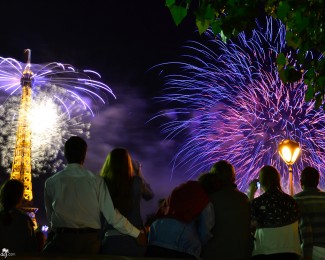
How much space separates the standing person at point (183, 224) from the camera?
6844mm

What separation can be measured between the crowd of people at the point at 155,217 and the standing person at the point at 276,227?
1 cm

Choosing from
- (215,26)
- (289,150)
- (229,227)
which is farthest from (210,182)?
(289,150)

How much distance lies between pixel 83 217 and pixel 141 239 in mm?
746

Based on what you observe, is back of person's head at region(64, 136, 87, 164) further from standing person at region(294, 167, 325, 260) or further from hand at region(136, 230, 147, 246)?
standing person at region(294, 167, 325, 260)

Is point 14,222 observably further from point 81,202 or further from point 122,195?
point 122,195

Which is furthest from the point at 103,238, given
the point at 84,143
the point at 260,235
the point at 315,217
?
the point at 315,217

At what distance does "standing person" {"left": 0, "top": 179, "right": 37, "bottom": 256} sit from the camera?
7168 millimetres

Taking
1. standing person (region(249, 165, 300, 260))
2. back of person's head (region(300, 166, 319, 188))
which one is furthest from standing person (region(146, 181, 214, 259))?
back of person's head (region(300, 166, 319, 188))

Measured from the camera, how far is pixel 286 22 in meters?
6.30

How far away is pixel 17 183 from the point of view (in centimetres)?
745

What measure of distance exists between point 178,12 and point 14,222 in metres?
3.65

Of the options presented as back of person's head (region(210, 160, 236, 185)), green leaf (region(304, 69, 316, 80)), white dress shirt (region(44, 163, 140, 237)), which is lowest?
white dress shirt (region(44, 163, 140, 237))

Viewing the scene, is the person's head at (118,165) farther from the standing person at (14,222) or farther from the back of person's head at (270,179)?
the back of person's head at (270,179)

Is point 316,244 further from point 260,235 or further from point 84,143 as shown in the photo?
point 84,143
